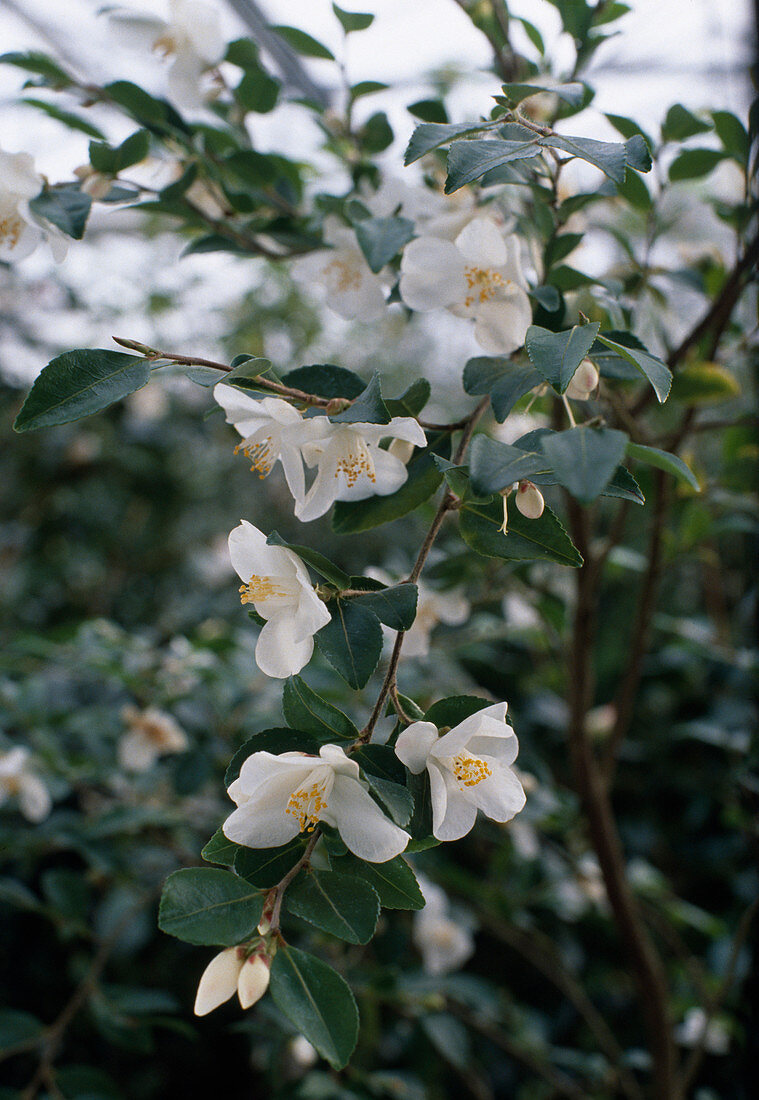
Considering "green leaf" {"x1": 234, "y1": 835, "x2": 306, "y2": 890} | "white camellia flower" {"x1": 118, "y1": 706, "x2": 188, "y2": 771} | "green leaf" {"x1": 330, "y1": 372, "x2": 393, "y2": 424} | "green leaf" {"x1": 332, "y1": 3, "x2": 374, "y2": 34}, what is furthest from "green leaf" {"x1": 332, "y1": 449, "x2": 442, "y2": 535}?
"white camellia flower" {"x1": 118, "y1": 706, "x2": 188, "y2": 771}

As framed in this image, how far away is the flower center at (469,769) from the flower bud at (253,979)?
0.15 meters

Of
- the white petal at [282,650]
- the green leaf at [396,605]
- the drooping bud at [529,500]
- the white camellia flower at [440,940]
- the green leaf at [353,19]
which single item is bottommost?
the white camellia flower at [440,940]

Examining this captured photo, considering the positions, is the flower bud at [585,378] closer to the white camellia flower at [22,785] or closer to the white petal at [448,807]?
the white petal at [448,807]

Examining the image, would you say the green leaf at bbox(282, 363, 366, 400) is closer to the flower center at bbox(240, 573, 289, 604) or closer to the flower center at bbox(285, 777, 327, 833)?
the flower center at bbox(240, 573, 289, 604)

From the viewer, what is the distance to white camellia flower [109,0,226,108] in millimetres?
770

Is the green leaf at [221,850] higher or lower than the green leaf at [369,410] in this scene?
lower

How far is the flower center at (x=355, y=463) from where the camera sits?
51 cm

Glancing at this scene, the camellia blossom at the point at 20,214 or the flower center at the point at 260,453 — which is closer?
the flower center at the point at 260,453

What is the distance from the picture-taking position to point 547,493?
220cm

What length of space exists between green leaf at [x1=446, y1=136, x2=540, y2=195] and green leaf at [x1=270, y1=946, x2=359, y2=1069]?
0.45 m

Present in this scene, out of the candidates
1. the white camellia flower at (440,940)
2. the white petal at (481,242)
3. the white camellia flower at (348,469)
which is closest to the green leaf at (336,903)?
the white camellia flower at (348,469)

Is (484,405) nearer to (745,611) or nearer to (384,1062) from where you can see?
(745,611)

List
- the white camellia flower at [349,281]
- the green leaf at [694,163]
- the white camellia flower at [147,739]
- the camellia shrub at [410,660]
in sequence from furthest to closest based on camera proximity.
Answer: the white camellia flower at [147,739] < the green leaf at [694,163] < the white camellia flower at [349,281] < the camellia shrub at [410,660]

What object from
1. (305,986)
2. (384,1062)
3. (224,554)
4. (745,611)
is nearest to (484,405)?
(305,986)
